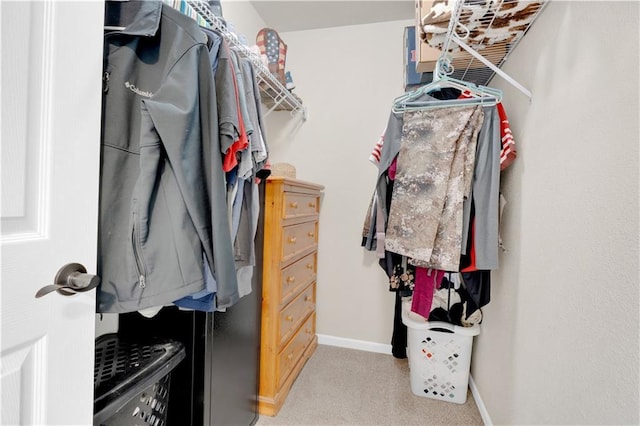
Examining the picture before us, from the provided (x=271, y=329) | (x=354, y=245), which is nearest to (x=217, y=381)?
(x=271, y=329)

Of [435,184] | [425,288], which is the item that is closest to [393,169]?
[435,184]

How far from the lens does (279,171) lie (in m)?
1.95

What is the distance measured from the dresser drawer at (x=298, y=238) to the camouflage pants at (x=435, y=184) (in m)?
0.62

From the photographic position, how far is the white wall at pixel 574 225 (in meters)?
0.69

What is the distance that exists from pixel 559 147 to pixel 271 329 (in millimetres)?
1483

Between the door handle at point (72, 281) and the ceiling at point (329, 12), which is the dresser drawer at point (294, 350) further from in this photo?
the ceiling at point (329, 12)

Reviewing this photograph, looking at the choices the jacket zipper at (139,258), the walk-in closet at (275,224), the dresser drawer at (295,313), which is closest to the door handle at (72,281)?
the walk-in closet at (275,224)

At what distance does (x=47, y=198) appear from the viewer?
0.50m

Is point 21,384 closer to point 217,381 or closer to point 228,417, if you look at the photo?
point 217,381

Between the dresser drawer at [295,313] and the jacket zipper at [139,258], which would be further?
the dresser drawer at [295,313]

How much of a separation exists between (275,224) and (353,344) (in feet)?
4.40

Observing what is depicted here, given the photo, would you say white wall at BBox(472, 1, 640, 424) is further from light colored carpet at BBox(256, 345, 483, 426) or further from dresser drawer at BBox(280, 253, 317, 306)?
dresser drawer at BBox(280, 253, 317, 306)

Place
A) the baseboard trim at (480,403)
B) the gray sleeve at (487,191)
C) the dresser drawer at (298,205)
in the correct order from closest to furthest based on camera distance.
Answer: the gray sleeve at (487,191), the baseboard trim at (480,403), the dresser drawer at (298,205)

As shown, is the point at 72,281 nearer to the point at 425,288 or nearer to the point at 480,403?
the point at 425,288
